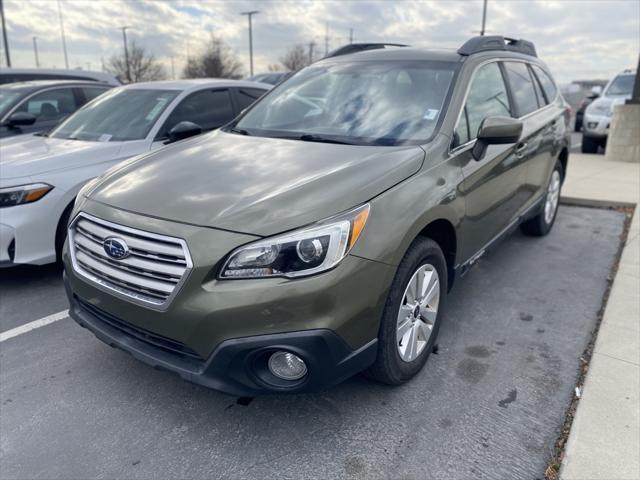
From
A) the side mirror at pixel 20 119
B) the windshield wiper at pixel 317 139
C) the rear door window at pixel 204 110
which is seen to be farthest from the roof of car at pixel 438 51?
the side mirror at pixel 20 119

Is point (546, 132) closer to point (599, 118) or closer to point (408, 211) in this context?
point (408, 211)

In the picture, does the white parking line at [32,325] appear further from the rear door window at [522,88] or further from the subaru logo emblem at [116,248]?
the rear door window at [522,88]

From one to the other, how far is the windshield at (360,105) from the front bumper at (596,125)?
8917 millimetres

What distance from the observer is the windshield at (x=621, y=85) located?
12.0 metres

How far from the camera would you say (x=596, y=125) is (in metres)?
10.7

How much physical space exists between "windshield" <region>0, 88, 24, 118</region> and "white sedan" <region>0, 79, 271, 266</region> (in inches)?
51.4

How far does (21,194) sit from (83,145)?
0.83 metres

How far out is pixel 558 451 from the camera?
2303mm

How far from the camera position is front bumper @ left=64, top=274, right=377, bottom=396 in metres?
2.08

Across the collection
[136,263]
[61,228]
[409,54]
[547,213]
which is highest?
[409,54]

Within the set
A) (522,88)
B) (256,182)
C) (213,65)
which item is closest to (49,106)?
(256,182)

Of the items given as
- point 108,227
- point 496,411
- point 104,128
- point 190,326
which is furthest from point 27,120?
point 496,411

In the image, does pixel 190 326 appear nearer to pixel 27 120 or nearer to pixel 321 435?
pixel 321 435

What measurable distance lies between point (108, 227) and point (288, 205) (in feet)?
2.88
